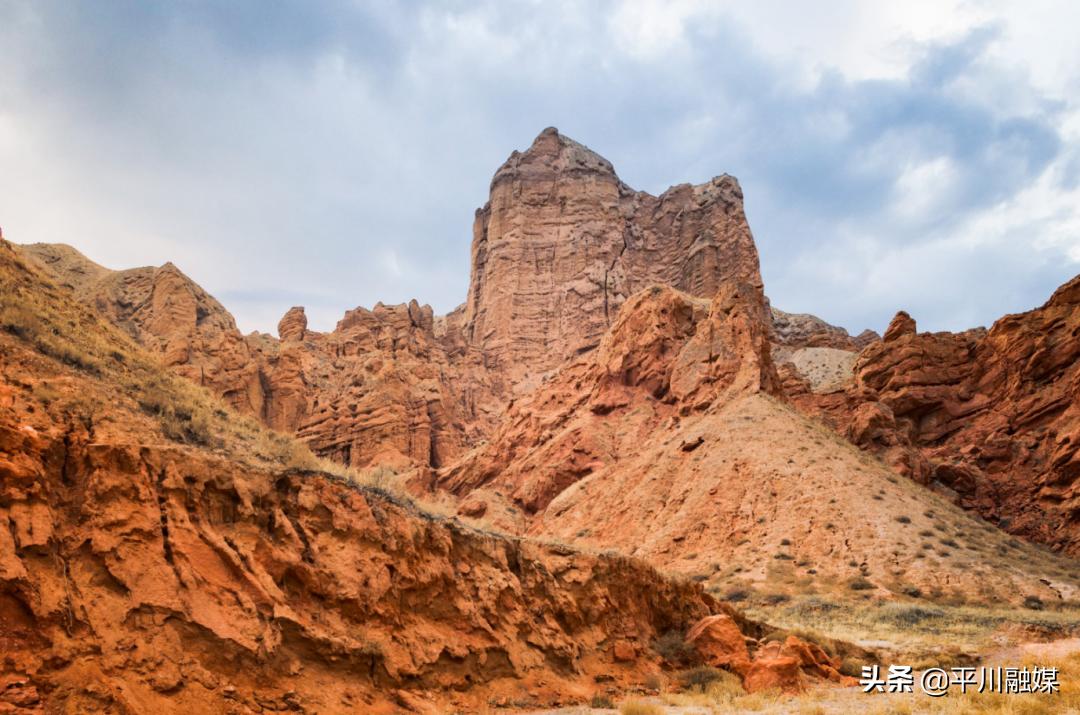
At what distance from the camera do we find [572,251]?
10138 cm

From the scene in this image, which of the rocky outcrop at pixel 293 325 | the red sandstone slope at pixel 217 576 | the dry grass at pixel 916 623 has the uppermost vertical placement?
the rocky outcrop at pixel 293 325

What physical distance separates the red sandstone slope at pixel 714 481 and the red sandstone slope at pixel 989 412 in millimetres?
6734

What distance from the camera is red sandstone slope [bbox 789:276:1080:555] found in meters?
41.4

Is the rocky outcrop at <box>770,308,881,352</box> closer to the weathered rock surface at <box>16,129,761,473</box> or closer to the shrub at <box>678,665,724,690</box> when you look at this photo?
the weathered rock surface at <box>16,129,761,473</box>

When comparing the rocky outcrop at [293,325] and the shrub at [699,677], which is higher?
the rocky outcrop at [293,325]

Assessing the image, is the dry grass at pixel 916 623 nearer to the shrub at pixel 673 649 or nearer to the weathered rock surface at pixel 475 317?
the shrub at pixel 673 649

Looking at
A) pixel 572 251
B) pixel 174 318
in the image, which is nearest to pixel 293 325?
pixel 174 318

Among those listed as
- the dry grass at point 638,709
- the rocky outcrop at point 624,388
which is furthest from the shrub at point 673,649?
the rocky outcrop at point 624,388

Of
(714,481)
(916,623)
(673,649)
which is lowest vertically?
(916,623)

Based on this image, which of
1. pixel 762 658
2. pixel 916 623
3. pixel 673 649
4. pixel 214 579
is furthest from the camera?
pixel 916 623

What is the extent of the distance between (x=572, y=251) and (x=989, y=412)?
6092cm

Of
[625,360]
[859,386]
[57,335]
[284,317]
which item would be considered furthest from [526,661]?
[284,317]

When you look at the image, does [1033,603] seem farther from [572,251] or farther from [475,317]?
[475,317]

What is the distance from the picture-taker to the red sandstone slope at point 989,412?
41.4 metres
